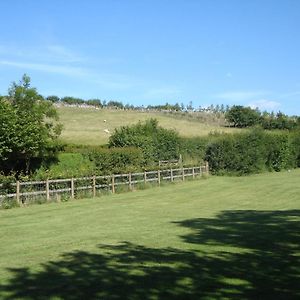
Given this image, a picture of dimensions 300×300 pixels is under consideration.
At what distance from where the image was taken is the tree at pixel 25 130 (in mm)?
24344

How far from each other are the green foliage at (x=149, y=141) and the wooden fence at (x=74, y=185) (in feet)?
13.4

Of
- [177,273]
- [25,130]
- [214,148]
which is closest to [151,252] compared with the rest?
[177,273]

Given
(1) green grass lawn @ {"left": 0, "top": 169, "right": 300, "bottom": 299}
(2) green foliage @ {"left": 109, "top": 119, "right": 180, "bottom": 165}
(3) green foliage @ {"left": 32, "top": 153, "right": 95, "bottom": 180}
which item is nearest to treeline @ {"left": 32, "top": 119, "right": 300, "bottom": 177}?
(2) green foliage @ {"left": 109, "top": 119, "right": 180, "bottom": 165}

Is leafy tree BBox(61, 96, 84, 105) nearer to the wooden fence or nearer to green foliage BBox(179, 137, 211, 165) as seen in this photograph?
green foliage BBox(179, 137, 211, 165)

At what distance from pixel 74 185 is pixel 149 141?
13.2 m

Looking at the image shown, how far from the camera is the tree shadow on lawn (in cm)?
678

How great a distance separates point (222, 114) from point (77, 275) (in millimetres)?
93773

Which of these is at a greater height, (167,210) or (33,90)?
(33,90)

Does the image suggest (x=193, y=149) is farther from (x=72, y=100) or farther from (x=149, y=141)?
(x=72, y=100)

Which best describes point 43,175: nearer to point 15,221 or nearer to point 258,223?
point 15,221

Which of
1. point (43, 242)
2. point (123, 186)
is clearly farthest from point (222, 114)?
point (43, 242)

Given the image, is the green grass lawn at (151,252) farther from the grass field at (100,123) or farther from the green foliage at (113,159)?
the grass field at (100,123)

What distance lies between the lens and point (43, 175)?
23.9 meters

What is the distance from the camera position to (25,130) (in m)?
25.0
